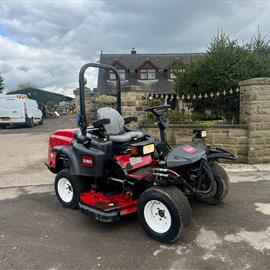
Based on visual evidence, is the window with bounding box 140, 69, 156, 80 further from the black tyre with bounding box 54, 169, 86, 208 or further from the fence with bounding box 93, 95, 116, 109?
the black tyre with bounding box 54, 169, 86, 208

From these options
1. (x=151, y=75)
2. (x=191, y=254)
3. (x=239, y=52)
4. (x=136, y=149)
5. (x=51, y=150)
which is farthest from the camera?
(x=151, y=75)

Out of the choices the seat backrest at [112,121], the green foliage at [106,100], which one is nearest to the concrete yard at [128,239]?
the seat backrest at [112,121]

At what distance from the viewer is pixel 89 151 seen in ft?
13.4

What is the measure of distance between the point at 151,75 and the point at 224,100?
80.1ft

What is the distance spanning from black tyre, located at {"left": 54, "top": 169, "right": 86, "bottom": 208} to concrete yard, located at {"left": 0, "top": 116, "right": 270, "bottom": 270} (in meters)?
0.13

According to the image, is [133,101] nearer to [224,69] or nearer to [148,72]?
[224,69]

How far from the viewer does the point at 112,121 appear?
4.52 meters

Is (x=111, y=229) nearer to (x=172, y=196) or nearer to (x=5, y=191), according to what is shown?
(x=172, y=196)

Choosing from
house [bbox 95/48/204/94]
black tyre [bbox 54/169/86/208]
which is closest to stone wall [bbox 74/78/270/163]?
black tyre [bbox 54/169/86/208]

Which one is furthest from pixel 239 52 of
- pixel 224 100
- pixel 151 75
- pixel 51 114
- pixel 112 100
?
pixel 51 114

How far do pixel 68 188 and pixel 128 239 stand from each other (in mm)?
1522

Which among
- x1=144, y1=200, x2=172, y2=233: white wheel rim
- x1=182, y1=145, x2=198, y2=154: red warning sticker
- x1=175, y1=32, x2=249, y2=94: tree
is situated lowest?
x1=144, y1=200, x2=172, y2=233: white wheel rim

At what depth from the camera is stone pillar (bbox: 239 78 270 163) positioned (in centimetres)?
688

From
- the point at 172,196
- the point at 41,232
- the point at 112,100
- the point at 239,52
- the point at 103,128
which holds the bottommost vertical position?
the point at 41,232
